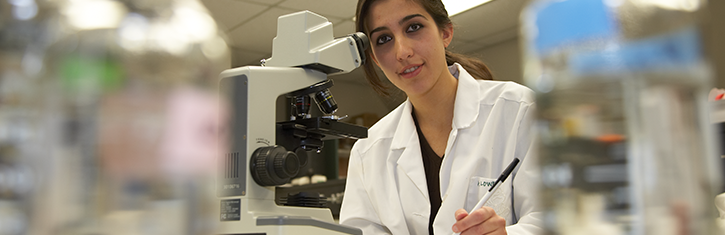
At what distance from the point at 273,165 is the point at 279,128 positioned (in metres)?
0.14

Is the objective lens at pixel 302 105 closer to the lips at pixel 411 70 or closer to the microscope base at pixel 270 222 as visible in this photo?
the microscope base at pixel 270 222

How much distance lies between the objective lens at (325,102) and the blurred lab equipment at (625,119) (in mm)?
580

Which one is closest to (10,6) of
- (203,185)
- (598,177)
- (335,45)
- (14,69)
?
(14,69)

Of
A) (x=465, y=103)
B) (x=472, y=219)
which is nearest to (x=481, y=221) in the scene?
(x=472, y=219)

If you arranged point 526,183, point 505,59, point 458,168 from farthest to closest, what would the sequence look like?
point 505,59
point 458,168
point 526,183

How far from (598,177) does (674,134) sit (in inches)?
2.1

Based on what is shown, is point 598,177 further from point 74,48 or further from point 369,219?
point 369,219

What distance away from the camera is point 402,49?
51.1 inches

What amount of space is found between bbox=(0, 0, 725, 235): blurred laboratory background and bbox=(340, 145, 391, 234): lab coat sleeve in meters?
0.94

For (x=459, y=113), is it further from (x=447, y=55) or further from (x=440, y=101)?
(x=447, y=55)

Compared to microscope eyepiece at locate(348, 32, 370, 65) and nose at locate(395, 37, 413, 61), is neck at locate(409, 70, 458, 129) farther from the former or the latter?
microscope eyepiece at locate(348, 32, 370, 65)

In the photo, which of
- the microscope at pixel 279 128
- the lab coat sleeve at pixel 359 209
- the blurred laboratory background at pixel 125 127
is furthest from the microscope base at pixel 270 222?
the lab coat sleeve at pixel 359 209

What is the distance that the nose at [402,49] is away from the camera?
1297 millimetres

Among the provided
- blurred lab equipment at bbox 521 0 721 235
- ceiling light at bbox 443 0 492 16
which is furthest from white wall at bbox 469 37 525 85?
blurred lab equipment at bbox 521 0 721 235
